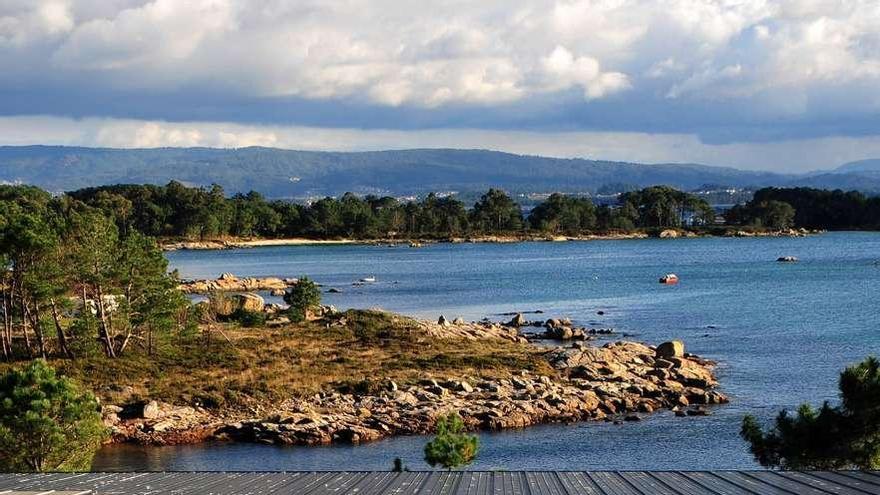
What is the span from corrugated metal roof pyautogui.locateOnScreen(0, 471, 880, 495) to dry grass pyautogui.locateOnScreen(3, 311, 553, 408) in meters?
21.0

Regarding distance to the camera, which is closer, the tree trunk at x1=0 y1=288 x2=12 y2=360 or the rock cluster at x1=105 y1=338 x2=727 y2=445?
the rock cluster at x1=105 y1=338 x2=727 y2=445

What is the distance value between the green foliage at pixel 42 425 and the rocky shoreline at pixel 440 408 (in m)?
10.4

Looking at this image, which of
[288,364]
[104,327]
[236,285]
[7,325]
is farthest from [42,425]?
[236,285]

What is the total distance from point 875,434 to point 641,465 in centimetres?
1274

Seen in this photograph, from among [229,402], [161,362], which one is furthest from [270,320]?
[229,402]

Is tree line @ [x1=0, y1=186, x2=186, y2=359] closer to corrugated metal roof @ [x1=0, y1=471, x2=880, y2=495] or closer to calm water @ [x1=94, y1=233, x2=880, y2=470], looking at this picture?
calm water @ [x1=94, y1=233, x2=880, y2=470]

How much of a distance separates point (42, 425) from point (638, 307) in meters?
Result: 62.8

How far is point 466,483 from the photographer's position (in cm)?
1850

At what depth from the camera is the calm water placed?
1356 inches

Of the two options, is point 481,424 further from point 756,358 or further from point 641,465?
point 756,358

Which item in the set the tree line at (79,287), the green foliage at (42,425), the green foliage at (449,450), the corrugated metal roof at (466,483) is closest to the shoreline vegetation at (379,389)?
the tree line at (79,287)

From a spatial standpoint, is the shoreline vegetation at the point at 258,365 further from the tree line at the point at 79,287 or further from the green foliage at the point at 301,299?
the green foliage at the point at 301,299

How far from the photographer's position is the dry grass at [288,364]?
139 feet

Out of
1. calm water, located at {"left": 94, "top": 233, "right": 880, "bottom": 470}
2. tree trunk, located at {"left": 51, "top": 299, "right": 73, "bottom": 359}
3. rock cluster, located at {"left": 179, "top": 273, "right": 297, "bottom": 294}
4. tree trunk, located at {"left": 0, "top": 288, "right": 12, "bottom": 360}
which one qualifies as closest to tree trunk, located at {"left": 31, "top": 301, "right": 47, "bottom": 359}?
tree trunk, located at {"left": 51, "top": 299, "right": 73, "bottom": 359}
